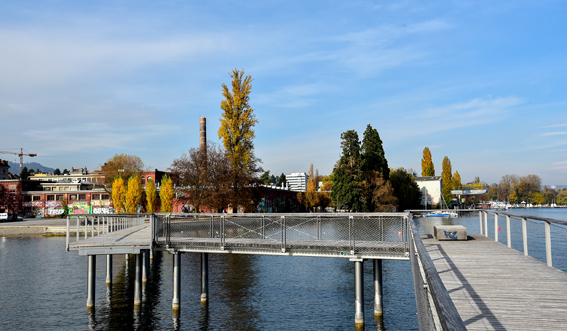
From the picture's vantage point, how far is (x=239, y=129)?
61406 mm

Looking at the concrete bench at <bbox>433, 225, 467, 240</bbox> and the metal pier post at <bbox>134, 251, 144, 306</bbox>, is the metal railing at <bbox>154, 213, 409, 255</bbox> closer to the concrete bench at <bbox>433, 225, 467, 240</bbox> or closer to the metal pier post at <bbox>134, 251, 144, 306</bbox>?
the concrete bench at <bbox>433, 225, 467, 240</bbox>

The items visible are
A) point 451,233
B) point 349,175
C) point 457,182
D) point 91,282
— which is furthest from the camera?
point 457,182

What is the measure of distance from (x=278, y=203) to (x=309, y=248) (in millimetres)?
82112

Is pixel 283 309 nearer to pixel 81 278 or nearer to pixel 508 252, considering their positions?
pixel 508 252

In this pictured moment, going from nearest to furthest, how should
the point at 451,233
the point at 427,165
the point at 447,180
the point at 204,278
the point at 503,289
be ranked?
the point at 503,289 < the point at 451,233 < the point at 204,278 < the point at 427,165 < the point at 447,180

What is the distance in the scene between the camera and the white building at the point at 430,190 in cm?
12419

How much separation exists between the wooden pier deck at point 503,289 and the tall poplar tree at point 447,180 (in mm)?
126357

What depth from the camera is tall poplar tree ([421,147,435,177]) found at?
132375 mm

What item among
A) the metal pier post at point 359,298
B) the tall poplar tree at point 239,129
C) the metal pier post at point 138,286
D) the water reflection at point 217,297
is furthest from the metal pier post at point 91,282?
the tall poplar tree at point 239,129

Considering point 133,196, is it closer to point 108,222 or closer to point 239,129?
point 239,129

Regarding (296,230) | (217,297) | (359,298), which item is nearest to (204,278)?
(217,297)

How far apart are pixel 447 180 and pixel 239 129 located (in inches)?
3764

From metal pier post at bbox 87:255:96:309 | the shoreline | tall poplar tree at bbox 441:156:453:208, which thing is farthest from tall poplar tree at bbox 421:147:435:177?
metal pier post at bbox 87:255:96:309

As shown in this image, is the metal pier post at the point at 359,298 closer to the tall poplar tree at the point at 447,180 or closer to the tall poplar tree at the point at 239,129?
the tall poplar tree at the point at 239,129
